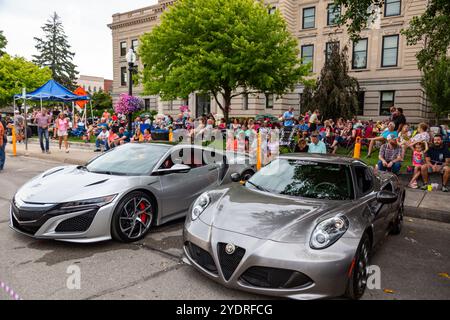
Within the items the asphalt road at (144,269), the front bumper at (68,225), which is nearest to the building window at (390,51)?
the asphalt road at (144,269)

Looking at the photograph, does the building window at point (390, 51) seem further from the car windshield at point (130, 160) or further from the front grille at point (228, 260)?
the front grille at point (228, 260)

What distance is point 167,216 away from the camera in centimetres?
538

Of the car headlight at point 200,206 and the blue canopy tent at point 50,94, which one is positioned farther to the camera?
the blue canopy tent at point 50,94

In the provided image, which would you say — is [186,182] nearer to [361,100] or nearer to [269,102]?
→ [361,100]

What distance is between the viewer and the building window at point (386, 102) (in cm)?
2913

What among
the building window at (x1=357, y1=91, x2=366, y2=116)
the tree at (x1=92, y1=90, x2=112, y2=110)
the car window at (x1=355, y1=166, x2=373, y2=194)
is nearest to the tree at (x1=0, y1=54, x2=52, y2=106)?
the tree at (x1=92, y1=90, x2=112, y2=110)

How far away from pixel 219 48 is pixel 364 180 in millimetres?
14071

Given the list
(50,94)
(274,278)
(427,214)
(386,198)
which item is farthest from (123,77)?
(274,278)

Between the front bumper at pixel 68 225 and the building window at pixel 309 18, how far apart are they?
31.7 m

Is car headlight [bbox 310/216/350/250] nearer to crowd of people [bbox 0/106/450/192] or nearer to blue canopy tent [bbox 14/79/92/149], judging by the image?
crowd of people [bbox 0/106/450/192]

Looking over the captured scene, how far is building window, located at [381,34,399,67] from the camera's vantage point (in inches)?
1119

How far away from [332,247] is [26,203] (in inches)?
149
